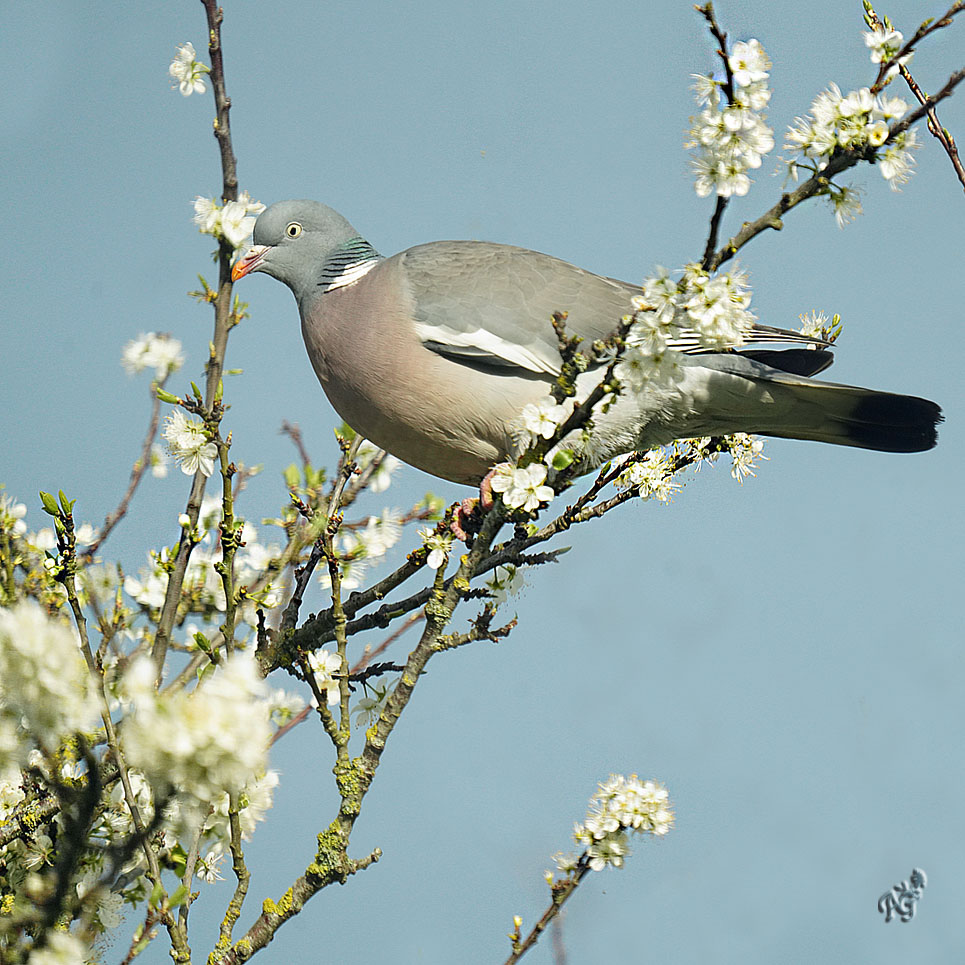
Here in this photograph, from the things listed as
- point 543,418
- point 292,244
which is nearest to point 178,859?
point 543,418

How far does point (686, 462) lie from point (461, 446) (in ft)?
1.87

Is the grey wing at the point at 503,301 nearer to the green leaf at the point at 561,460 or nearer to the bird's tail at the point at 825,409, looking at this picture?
the bird's tail at the point at 825,409

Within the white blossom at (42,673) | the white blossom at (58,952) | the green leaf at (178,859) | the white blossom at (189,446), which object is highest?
the white blossom at (189,446)

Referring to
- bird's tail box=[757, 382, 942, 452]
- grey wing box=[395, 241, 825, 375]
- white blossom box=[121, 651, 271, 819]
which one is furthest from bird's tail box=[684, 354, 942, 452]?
white blossom box=[121, 651, 271, 819]

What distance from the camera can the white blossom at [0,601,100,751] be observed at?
0.91 m

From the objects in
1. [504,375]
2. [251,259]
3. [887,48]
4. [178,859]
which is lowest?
[178,859]

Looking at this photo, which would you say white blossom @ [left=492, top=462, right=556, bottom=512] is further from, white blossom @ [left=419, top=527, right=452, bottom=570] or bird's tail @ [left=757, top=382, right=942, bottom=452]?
bird's tail @ [left=757, top=382, right=942, bottom=452]

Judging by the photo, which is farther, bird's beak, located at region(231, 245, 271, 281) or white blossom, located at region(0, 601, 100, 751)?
bird's beak, located at region(231, 245, 271, 281)

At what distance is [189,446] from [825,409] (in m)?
1.58

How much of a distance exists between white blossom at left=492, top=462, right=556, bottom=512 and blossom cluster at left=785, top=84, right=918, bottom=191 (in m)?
0.61

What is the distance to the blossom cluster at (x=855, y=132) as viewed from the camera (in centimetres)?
151

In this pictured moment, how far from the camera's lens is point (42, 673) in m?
0.91

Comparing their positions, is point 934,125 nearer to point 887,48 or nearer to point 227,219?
point 887,48

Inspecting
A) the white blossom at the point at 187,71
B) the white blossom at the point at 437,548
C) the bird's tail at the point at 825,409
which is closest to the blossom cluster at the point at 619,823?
the white blossom at the point at 437,548
